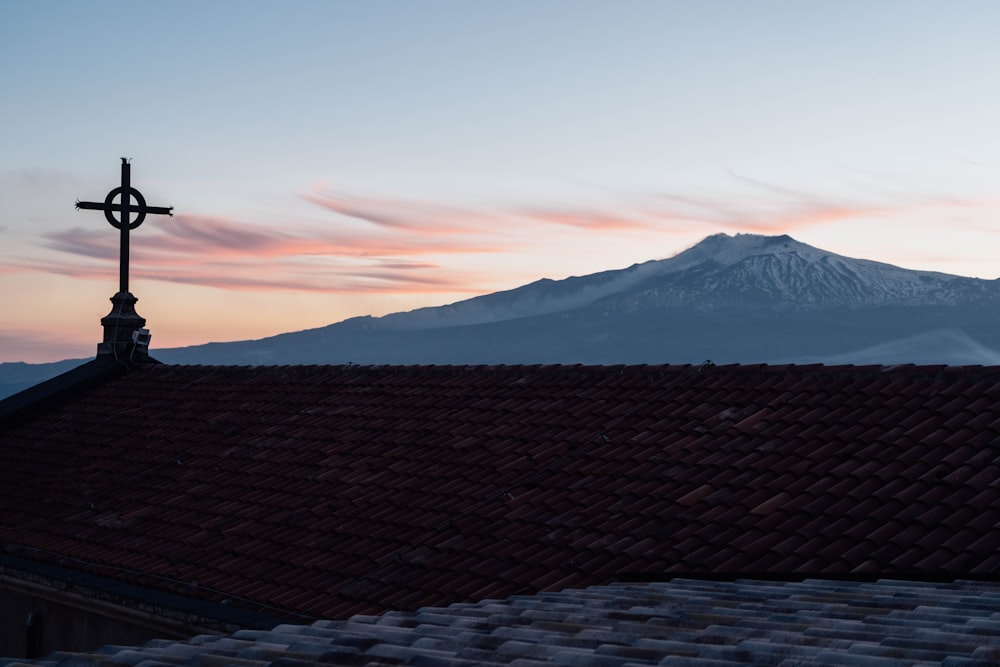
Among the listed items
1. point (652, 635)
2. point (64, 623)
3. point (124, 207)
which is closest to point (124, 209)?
point (124, 207)

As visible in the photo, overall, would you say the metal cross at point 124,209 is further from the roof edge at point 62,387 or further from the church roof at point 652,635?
the church roof at point 652,635

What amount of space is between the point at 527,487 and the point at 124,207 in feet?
44.5

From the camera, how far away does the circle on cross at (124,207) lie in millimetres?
22516

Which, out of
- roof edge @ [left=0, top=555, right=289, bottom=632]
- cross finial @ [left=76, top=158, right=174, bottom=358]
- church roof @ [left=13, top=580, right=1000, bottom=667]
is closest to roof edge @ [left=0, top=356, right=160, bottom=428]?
cross finial @ [left=76, top=158, right=174, bottom=358]

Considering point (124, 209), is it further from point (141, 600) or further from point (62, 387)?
point (141, 600)

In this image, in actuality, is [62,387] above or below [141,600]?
above

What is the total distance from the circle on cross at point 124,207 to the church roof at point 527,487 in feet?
22.3

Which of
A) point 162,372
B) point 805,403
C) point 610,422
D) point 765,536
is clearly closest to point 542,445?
point 610,422

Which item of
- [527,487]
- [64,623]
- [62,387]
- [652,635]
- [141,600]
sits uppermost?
[62,387]

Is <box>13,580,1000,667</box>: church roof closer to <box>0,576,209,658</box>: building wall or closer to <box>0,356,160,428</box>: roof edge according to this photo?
<box>0,576,209,658</box>: building wall

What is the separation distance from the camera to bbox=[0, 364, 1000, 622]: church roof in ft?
31.9

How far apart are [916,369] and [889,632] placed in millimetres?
7111

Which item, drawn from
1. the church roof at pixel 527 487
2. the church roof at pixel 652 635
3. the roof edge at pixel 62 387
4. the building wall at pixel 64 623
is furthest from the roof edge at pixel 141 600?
the roof edge at pixel 62 387

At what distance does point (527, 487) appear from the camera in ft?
39.1
